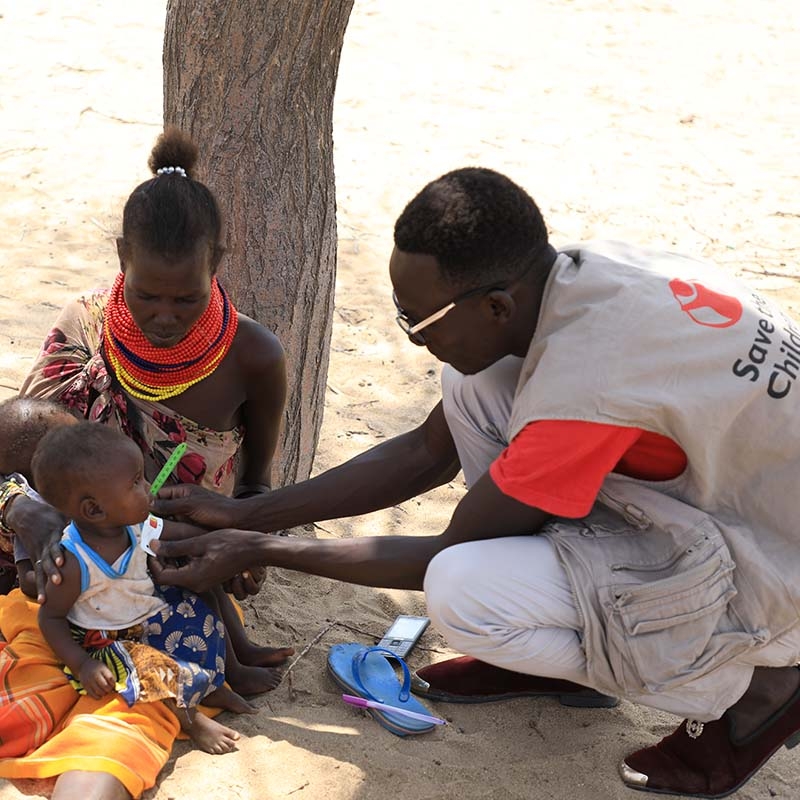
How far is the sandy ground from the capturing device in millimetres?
2607

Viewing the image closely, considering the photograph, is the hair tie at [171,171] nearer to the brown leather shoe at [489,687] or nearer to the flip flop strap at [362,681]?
the flip flop strap at [362,681]

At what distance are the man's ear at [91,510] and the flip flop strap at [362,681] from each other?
782 mm

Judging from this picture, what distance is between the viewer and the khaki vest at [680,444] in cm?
227

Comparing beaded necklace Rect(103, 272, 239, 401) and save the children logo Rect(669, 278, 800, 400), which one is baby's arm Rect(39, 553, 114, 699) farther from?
save the children logo Rect(669, 278, 800, 400)

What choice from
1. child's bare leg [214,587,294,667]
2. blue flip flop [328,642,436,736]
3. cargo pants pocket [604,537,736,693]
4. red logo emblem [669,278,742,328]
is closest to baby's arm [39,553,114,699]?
child's bare leg [214,587,294,667]

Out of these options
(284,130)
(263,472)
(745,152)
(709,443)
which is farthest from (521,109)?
(709,443)

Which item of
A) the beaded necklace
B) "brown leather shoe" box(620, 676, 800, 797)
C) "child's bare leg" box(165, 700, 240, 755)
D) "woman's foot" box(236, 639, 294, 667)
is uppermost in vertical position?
the beaded necklace

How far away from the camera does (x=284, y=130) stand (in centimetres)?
329

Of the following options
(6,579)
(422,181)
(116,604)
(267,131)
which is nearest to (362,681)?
(116,604)

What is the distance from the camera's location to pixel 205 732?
2.52 metres

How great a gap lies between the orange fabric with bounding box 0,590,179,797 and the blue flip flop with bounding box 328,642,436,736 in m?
0.48

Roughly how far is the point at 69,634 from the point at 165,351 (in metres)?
0.70

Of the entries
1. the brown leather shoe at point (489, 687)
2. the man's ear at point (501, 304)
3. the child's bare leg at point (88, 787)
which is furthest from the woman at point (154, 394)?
the man's ear at point (501, 304)

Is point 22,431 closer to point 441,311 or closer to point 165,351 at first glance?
point 165,351
